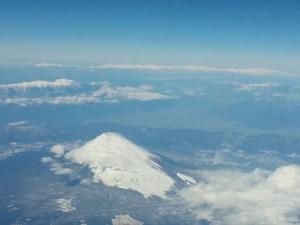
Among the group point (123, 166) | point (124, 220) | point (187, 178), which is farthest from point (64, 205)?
point (187, 178)

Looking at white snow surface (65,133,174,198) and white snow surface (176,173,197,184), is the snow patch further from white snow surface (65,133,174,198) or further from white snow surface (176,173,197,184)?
white snow surface (176,173,197,184)

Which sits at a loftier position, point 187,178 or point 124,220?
point 187,178

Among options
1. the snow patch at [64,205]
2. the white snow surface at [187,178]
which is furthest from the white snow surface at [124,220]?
the white snow surface at [187,178]

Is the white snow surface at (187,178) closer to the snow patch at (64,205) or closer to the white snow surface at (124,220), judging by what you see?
the white snow surface at (124,220)

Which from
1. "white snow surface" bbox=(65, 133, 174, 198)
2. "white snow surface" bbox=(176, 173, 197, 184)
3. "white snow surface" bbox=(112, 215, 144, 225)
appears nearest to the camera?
"white snow surface" bbox=(112, 215, 144, 225)

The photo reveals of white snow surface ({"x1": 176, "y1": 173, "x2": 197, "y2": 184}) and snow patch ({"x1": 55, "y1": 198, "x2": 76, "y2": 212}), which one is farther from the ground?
white snow surface ({"x1": 176, "y1": 173, "x2": 197, "y2": 184})

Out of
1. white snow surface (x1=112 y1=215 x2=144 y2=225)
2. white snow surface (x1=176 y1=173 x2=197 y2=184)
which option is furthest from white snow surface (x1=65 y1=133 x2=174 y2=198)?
white snow surface (x1=112 y1=215 x2=144 y2=225)

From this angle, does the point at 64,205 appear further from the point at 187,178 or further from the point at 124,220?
the point at 187,178

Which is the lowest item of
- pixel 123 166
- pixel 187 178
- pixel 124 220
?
pixel 124 220

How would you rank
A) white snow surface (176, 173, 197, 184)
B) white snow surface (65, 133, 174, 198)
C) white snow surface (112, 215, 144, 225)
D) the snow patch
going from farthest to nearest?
white snow surface (176, 173, 197, 184) < white snow surface (65, 133, 174, 198) < the snow patch < white snow surface (112, 215, 144, 225)
